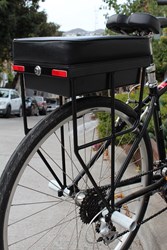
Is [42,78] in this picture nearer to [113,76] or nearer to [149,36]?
[113,76]

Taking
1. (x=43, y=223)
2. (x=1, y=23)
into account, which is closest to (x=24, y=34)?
(x=1, y=23)

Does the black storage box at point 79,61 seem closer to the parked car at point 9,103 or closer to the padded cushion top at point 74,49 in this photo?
the padded cushion top at point 74,49

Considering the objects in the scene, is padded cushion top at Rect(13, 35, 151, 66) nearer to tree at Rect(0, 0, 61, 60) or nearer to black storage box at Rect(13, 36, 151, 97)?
black storage box at Rect(13, 36, 151, 97)

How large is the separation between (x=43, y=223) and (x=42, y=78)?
72.5 inches

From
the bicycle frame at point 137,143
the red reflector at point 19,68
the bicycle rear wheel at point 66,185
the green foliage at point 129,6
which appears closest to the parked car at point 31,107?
the green foliage at point 129,6

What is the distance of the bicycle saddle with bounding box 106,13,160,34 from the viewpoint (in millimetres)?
2201

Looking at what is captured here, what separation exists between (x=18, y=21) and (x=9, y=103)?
501 centimetres

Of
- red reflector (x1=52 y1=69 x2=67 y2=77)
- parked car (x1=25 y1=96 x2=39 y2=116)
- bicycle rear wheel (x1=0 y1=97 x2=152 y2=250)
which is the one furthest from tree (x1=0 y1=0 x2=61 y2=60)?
red reflector (x1=52 y1=69 x2=67 y2=77)

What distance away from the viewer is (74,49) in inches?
69.2

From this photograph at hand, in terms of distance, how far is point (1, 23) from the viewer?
21422 millimetres

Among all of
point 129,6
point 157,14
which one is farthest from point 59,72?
point 129,6

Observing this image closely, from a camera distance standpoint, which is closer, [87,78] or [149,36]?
[87,78]

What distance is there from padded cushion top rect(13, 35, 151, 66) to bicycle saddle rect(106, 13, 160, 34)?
0.16 m

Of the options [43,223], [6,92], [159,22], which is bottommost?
[6,92]
